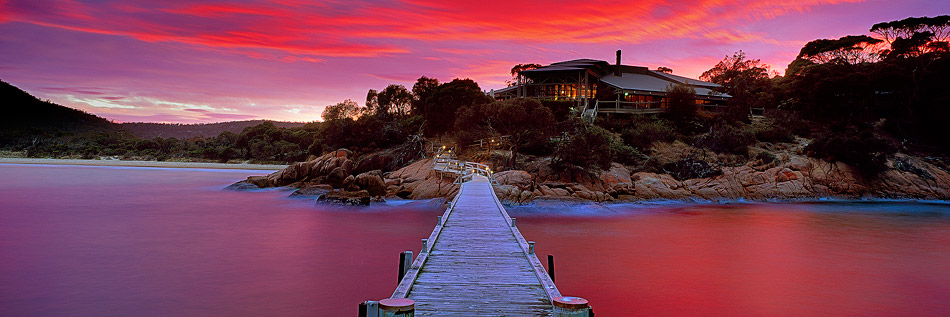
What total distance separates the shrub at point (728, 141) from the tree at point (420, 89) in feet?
80.0

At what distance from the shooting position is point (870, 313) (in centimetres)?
1314

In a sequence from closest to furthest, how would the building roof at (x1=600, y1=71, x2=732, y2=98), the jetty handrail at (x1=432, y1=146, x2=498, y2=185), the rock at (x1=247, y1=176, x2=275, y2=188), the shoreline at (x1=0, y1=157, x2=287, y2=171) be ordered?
the jetty handrail at (x1=432, y1=146, x2=498, y2=185), the rock at (x1=247, y1=176, x2=275, y2=188), the building roof at (x1=600, y1=71, x2=732, y2=98), the shoreline at (x1=0, y1=157, x2=287, y2=171)

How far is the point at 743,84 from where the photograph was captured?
173 feet

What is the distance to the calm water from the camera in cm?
1364

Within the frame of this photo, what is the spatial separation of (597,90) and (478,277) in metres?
43.8

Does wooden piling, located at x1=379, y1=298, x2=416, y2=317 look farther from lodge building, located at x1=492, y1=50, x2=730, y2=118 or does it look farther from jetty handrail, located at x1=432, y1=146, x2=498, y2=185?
lodge building, located at x1=492, y1=50, x2=730, y2=118

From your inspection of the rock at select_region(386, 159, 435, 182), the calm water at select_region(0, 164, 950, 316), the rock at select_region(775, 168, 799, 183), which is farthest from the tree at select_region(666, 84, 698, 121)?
the rock at select_region(386, 159, 435, 182)

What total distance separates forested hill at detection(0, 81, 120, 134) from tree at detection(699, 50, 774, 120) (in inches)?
4991

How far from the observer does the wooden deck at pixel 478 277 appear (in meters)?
7.28

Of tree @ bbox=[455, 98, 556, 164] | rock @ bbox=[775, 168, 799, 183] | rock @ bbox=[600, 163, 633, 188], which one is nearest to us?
rock @ bbox=[600, 163, 633, 188]

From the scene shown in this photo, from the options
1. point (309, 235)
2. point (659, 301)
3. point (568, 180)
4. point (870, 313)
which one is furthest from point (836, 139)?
point (309, 235)

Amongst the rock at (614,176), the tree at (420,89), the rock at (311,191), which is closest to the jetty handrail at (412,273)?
the rock at (614,176)

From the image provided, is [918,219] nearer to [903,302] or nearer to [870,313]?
[903,302]

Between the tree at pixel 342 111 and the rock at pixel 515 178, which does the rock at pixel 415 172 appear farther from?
the tree at pixel 342 111
